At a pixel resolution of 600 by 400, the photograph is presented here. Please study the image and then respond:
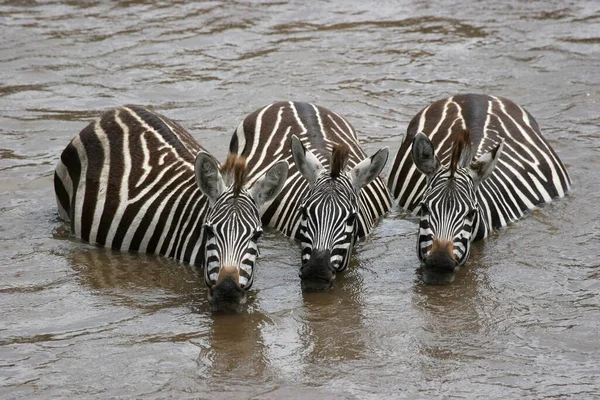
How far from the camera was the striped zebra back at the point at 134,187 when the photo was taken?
9562mm

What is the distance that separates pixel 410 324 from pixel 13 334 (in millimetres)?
3137

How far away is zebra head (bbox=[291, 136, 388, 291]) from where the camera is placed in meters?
8.83

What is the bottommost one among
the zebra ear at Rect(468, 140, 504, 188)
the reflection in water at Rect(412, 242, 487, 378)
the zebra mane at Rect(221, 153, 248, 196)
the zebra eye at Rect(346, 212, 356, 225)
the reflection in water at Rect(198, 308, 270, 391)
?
the reflection in water at Rect(412, 242, 487, 378)

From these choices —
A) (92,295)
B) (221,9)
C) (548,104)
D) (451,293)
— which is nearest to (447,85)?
(548,104)

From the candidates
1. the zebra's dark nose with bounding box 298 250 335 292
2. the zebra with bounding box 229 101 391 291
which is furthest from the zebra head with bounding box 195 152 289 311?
the zebra's dark nose with bounding box 298 250 335 292

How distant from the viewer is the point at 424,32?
60.2 ft

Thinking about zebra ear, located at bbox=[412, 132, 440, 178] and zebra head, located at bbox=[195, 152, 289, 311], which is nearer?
zebra head, located at bbox=[195, 152, 289, 311]

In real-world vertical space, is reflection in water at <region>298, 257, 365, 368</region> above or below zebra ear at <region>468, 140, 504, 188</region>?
below

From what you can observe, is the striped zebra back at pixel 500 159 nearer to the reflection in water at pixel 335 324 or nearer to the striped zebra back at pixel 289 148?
the striped zebra back at pixel 289 148

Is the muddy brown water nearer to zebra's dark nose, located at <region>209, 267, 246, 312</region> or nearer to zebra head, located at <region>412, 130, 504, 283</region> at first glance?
zebra's dark nose, located at <region>209, 267, 246, 312</region>

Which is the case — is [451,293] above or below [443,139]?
below

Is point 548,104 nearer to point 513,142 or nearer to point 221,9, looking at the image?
point 513,142

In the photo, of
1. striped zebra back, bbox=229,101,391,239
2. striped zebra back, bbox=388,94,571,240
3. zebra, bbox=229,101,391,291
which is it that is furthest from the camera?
striped zebra back, bbox=388,94,571,240

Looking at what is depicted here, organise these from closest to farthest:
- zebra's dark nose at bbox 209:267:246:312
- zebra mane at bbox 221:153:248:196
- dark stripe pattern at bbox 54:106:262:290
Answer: zebra's dark nose at bbox 209:267:246:312 < zebra mane at bbox 221:153:248:196 < dark stripe pattern at bbox 54:106:262:290
